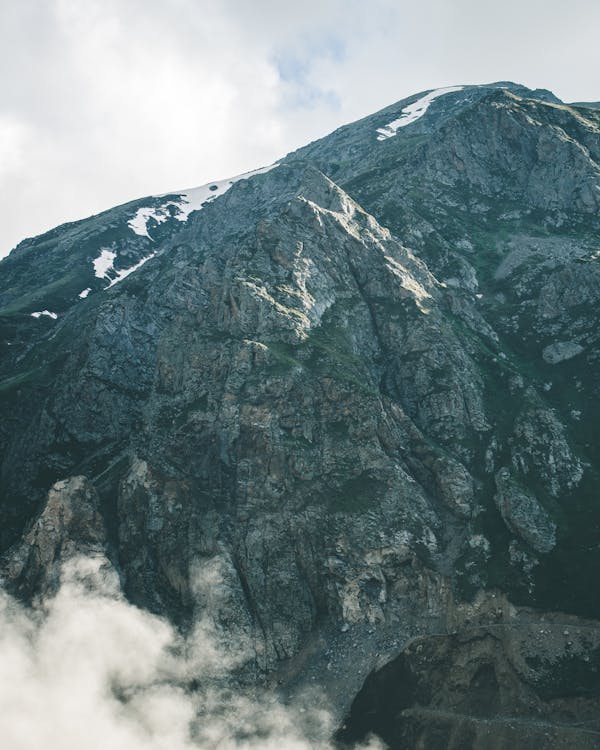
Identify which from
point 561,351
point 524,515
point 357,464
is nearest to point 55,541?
point 357,464

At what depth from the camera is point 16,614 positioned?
2613 inches

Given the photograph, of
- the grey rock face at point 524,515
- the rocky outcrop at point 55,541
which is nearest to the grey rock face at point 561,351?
the grey rock face at point 524,515

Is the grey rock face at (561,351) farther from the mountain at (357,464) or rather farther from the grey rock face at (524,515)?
the grey rock face at (524,515)

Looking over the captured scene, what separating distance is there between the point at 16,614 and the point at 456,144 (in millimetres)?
163444

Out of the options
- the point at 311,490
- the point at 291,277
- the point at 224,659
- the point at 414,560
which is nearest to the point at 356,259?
the point at 291,277

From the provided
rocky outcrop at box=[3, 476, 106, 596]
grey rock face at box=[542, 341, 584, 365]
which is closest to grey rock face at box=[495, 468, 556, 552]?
grey rock face at box=[542, 341, 584, 365]

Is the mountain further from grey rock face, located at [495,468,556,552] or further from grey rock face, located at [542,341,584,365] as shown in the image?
grey rock face, located at [542,341,584,365]

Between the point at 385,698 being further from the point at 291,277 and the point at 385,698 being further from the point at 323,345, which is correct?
the point at 291,277

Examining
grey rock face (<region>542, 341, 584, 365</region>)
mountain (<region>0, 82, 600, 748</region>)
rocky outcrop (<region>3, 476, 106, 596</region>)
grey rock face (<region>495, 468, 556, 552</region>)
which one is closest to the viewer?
mountain (<region>0, 82, 600, 748</region>)

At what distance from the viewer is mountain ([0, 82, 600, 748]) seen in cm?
6050

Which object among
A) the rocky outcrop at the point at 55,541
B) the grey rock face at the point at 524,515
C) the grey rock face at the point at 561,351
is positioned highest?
the grey rock face at the point at 561,351

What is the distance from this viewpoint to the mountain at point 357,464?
60.5 m

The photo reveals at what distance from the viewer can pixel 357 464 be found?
79812 mm

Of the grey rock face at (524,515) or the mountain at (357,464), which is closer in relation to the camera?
the mountain at (357,464)
